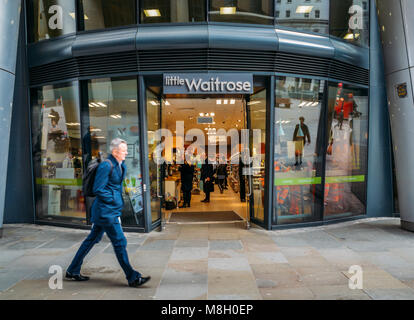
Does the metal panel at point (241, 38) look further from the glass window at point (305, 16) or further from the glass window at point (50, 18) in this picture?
the glass window at point (50, 18)

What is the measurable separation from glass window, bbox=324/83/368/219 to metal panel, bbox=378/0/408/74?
4.33 ft

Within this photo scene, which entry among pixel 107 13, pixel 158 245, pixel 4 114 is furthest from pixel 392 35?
pixel 4 114

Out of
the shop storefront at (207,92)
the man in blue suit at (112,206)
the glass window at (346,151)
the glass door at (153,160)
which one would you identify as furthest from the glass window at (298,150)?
the man in blue suit at (112,206)

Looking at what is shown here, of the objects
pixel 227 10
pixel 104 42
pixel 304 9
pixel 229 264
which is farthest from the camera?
pixel 304 9

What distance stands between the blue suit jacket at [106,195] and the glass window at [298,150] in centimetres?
466

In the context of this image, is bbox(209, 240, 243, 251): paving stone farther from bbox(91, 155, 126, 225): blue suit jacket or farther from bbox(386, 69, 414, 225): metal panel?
bbox(386, 69, 414, 225): metal panel

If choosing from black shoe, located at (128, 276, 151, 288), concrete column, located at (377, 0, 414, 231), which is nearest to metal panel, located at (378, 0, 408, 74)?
concrete column, located at (377, 0, 414, 231)

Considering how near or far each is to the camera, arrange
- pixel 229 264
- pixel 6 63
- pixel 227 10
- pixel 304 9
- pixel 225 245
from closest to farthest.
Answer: pixel 229 264 < pixel 225 245 < pixel 6 63 < pixel 227 10 < pixel 304 9

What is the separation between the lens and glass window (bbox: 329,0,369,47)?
27.6 feet

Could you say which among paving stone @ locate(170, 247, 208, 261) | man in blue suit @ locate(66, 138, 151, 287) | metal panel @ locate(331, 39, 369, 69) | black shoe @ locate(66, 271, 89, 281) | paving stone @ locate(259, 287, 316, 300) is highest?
metal panel @ locate(331, 39, 369, 69)

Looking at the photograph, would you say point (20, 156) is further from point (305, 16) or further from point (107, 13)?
point (305, 16)

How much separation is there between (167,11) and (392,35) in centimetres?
558

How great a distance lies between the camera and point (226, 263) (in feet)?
18.1
